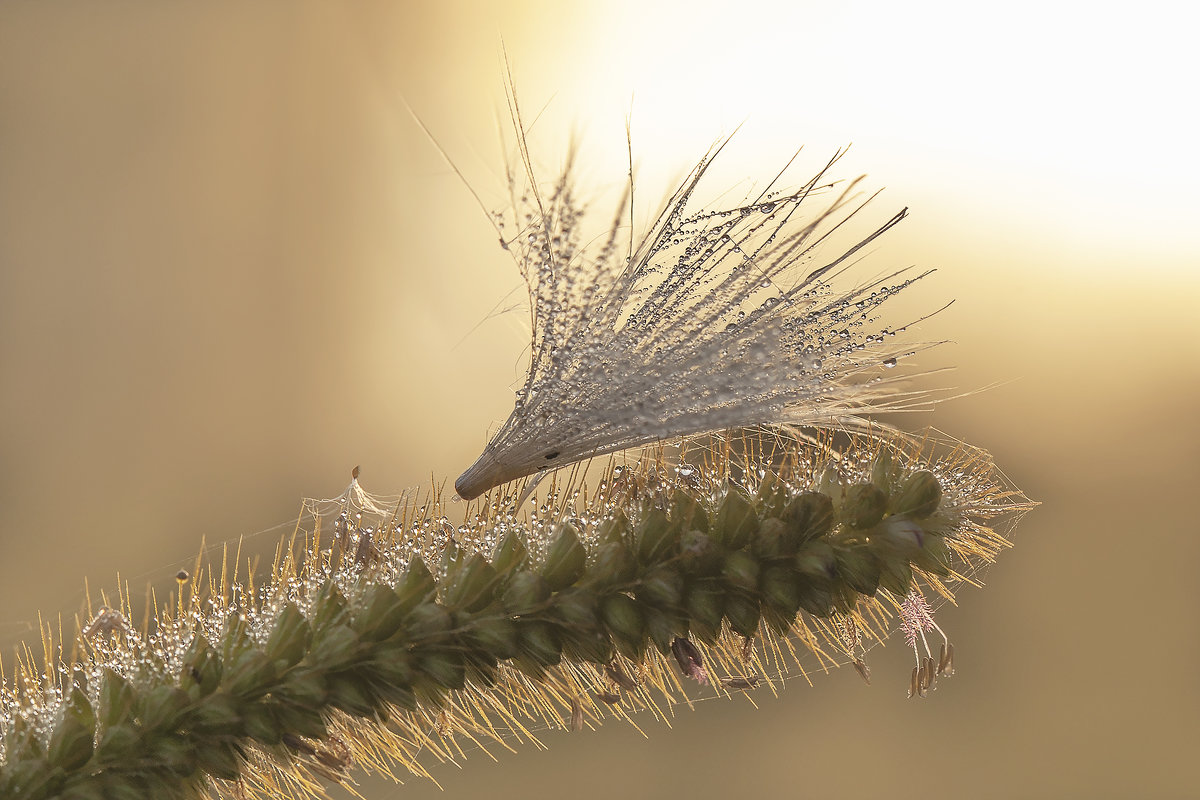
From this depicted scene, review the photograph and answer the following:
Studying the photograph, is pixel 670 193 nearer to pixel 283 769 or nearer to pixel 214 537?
pixel 283 769

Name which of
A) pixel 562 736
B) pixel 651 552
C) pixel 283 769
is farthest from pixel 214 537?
pixel 651 552

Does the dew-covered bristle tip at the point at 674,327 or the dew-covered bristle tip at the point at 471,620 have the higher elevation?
the dew-covered bristle tip at the point at 674,327

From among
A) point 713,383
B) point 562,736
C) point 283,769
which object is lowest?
point 562,736

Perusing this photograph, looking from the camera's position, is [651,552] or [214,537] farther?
[214,537]

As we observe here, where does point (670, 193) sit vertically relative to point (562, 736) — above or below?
above
